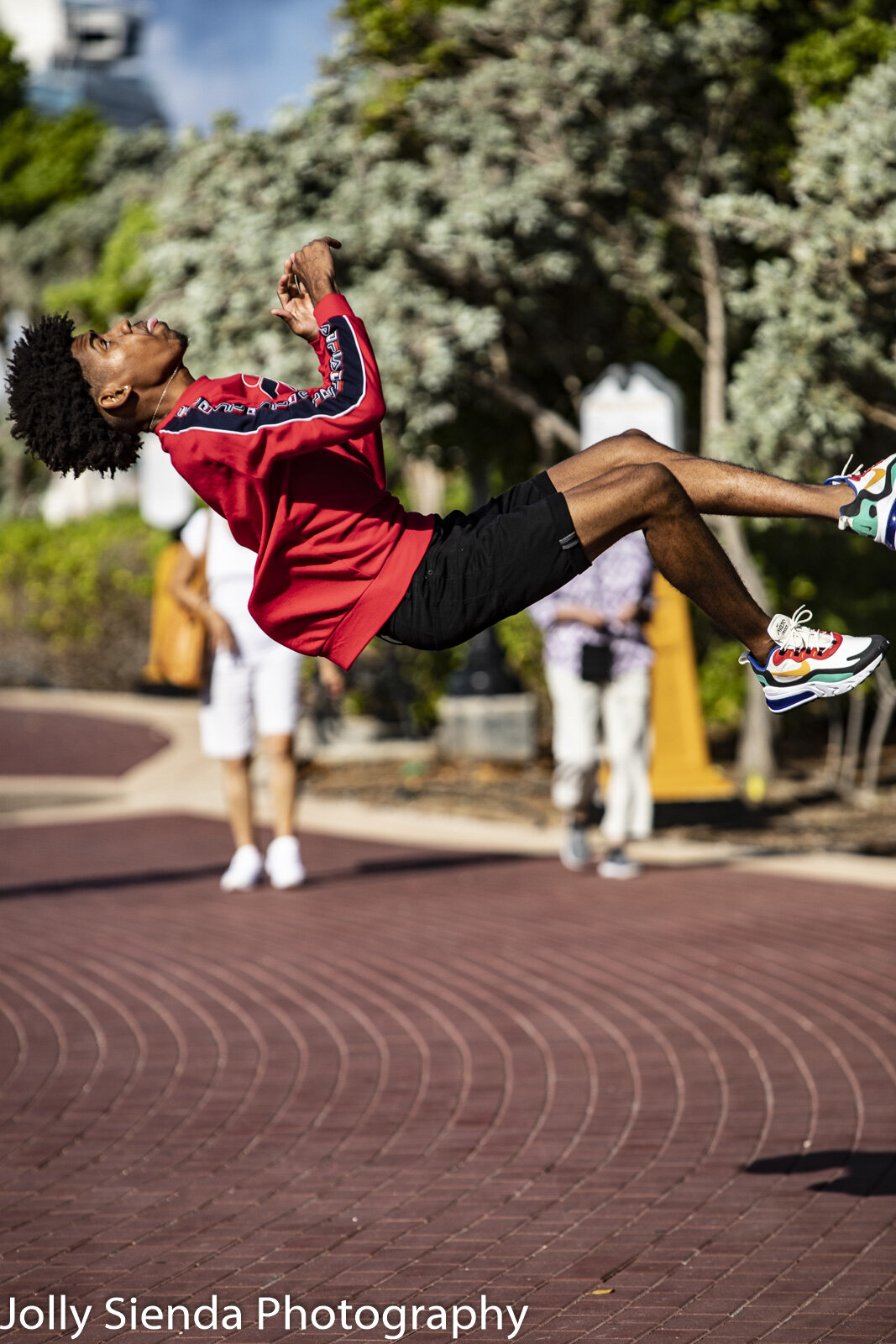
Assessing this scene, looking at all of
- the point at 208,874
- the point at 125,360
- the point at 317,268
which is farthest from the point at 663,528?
the point at 208,874

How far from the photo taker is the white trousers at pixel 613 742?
363 inches

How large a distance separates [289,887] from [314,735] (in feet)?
18.2

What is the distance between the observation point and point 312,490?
13.9ft

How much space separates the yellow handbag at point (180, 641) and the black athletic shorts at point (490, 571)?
4626 mm

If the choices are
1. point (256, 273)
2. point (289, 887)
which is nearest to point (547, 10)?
point (256, 273)

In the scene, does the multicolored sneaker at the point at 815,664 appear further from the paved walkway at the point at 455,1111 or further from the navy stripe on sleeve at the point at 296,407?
the paved walkway at the point at 455,1111

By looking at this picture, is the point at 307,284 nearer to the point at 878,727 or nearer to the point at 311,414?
the point at 311,414

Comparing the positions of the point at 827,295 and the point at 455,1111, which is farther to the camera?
the point at 827,295

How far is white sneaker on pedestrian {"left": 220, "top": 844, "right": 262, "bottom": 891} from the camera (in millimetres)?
9312

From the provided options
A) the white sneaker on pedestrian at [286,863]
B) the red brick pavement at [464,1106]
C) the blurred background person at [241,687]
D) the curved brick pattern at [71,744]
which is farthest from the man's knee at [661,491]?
the curved brick pattern at [71,744]

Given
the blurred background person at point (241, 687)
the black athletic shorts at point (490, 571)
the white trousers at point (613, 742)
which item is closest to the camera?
the black athletic shorts at point (490, 571)

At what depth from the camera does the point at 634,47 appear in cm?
1132

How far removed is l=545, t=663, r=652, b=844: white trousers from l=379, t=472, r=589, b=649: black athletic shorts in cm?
499

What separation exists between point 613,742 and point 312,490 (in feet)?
17.5
